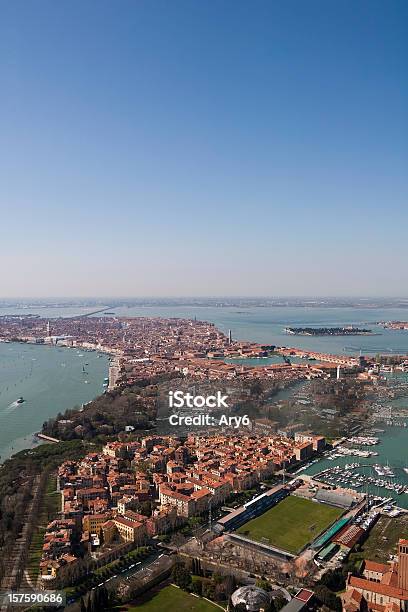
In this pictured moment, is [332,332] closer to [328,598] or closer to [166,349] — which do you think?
[166,349]

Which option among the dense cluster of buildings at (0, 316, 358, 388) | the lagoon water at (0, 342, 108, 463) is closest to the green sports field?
the lagoon water at (0, 342, 108, 463)

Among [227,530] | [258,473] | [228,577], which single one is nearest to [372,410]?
[258,473]

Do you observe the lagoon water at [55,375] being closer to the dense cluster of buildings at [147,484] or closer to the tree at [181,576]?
the dense cluster of buildings at [147,484]

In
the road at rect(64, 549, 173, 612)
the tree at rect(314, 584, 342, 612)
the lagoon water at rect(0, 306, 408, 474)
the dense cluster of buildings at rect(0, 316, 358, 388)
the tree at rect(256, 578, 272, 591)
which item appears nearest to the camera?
the tree at rect(314, 584, 342, 612)

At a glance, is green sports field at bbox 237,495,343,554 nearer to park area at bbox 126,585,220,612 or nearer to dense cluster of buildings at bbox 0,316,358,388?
park area at bbox 126,585,220,612

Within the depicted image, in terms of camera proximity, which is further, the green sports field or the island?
the island

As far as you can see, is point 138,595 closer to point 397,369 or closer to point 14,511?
point 14,511
